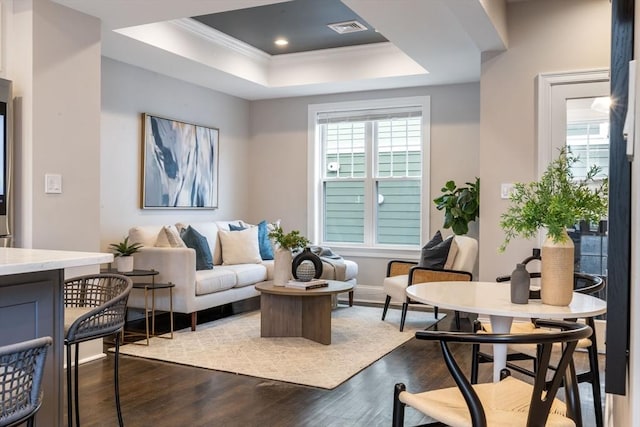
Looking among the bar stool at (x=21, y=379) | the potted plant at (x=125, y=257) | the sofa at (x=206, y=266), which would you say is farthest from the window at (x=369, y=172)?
the bar stool at (x=21, y=379)

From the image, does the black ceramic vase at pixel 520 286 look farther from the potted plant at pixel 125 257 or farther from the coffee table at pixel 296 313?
the potted plant at pixel 125 257

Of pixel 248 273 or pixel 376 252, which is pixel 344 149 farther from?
pixel 248 273

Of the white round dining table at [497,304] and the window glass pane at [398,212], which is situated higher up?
the window glass pane at [398,212]

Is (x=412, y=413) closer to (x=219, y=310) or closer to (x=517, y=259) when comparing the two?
(x=517, y=259)

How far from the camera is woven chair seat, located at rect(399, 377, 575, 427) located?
165cm

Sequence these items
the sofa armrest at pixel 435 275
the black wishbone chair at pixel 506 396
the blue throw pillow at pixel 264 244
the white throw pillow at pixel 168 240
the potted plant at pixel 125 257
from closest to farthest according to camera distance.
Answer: the black wishbone chair at pixel 506 396
the potted plant at pixel 125 257
the sofa armrest at pixel 435 275
the white throw pillow at pixel 168 240
the blue throw pillow at pixel 264 244

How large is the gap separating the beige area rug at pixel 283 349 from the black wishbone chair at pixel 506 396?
169 centimetres

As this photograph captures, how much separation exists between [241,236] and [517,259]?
2.86m

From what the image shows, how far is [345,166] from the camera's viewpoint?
23.5ft

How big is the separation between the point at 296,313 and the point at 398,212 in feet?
8.81

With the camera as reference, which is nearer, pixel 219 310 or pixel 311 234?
pixel 219 310

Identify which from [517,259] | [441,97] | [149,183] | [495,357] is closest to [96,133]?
[149,183]

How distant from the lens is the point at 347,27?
541cm

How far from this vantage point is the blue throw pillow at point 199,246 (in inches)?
209
